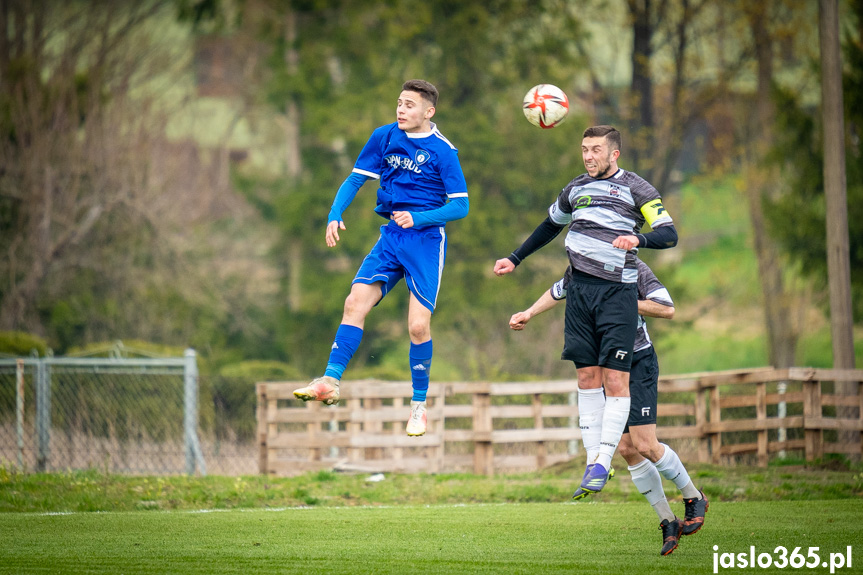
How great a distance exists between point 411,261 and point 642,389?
177cm

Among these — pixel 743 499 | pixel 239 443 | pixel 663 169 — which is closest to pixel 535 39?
pixel 663 169

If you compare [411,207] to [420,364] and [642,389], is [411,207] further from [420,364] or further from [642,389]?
[642,389]

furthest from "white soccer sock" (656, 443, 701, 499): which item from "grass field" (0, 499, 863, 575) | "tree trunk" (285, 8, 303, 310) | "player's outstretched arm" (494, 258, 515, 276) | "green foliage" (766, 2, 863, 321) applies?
"tree trunk" (285, 8, 303, 310)

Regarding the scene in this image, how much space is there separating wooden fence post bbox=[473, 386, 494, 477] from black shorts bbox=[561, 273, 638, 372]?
675 centimetres

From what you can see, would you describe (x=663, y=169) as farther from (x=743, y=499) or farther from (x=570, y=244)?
(x=570, y=244)

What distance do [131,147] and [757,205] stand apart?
50.2 ft

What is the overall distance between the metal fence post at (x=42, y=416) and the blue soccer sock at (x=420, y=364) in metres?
7.18

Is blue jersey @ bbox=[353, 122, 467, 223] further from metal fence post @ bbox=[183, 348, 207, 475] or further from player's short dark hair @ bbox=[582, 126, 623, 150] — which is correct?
metal fence post @ bbox=[183, 348, 207, 475]

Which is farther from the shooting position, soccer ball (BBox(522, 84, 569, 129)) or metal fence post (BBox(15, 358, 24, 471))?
metal fence post (BBox(15, 358, 24, 471))

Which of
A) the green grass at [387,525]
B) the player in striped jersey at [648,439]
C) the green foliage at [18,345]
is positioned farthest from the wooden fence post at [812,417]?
the green foliage at [18,345]

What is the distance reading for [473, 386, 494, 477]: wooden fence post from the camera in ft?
41.3

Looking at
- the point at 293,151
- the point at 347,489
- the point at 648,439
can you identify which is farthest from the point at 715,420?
the point at 293,151

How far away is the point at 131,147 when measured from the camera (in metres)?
21.3

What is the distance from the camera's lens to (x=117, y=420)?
13680 mm
